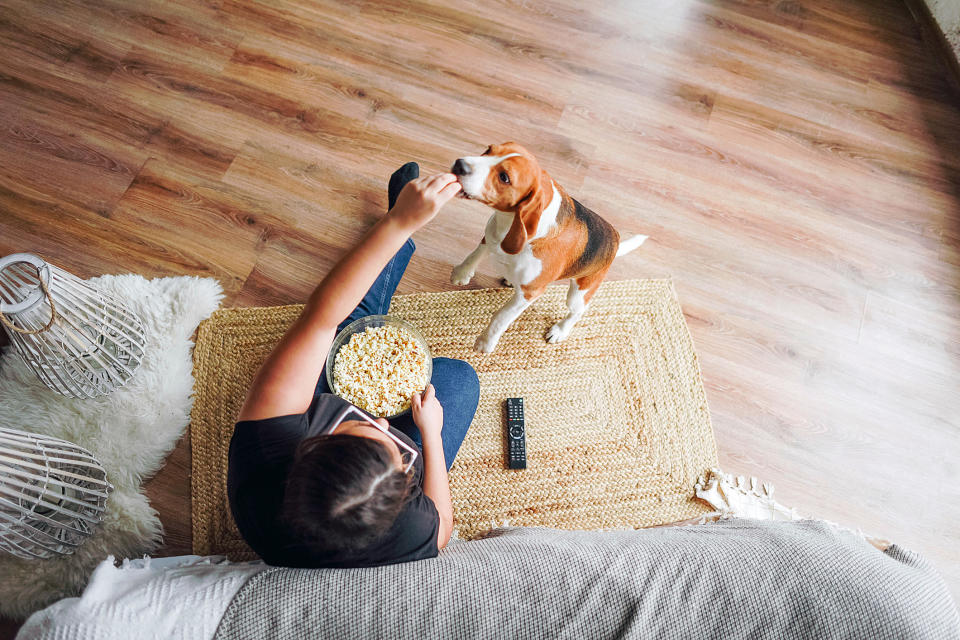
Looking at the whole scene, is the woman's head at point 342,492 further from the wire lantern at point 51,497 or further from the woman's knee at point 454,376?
the wire lantern at point 51,497

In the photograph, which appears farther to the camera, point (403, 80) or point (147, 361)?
point (403, 80)

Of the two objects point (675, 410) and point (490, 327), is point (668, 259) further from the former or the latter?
point (490, 327)

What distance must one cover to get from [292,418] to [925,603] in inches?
47.2

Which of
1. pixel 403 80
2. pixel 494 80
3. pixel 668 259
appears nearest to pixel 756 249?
pixel 668 259

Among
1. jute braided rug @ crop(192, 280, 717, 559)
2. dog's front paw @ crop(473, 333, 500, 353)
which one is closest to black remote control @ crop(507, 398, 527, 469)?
jute braided rug @ crop(192, 280, 717, 559)

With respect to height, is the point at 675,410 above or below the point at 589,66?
below

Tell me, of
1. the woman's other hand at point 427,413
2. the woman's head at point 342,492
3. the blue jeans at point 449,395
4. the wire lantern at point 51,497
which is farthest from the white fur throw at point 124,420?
the woman's head at point 342,492

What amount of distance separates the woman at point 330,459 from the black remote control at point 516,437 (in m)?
0.45

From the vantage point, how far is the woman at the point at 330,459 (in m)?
0.86

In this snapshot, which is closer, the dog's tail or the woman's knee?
the woman's knee

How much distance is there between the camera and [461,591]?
987 millimetres

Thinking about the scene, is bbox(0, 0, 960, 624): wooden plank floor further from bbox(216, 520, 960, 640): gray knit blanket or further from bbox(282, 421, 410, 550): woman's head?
bbox(282, 421, 410, 550): woman's head

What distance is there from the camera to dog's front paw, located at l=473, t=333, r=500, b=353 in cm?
169

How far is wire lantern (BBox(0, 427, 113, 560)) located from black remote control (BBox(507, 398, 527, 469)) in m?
1.08
